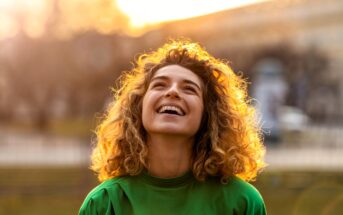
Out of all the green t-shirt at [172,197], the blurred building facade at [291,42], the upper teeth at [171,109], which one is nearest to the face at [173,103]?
the upper teeth at [171,109]

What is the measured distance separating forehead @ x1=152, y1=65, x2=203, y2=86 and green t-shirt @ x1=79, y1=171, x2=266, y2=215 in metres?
0.40

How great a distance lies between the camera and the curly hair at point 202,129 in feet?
12.1

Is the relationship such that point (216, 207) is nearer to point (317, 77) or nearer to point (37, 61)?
point (37, 61)

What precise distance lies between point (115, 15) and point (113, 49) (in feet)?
5.04

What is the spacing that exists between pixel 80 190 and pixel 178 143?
1166 cm

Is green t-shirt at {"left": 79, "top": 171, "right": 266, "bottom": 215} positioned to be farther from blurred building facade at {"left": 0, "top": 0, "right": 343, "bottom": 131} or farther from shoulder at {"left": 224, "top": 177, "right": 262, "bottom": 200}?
blurred building facade at {"left": 0, "top": 0, "right": 343, "bottom": 131}

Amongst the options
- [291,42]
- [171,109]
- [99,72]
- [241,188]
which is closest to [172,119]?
[171,109]

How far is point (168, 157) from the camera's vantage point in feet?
11.9

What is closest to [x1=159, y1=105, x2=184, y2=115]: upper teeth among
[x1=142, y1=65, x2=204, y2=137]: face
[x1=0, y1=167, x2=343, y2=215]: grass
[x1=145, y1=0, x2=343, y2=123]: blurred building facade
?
[x1=142, y1=65, x2=204, y2=137]: face

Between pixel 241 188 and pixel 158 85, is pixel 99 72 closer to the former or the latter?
pixel 158 85

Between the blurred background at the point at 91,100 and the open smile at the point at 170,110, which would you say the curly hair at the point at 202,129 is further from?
the blurred background at the point at 91,100

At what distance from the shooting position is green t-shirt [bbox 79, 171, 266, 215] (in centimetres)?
352

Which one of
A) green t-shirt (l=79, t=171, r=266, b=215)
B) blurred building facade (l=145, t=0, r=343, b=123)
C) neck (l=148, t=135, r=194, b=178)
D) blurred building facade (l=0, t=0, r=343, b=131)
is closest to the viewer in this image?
green t-shirt (l=79, t=171, r=266, b=215)

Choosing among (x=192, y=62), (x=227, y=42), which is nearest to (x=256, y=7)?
(x=227, y=42)
